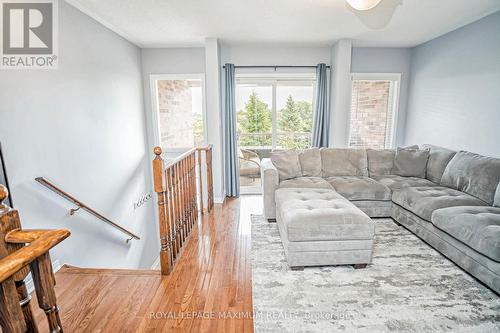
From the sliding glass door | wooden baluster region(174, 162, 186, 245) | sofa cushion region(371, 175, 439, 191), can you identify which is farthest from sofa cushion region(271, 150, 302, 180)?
wooden baluster region(174, 162, 186, 245)

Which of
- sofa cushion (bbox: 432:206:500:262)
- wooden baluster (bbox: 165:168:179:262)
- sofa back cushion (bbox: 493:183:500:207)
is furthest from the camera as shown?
sofa back cushion (bbox: 493:183:500:207)

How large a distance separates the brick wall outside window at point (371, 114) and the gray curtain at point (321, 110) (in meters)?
0.58

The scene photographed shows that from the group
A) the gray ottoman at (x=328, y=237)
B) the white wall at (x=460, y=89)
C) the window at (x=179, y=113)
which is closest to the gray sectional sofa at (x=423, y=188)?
the white wall at (x=460, y=89)

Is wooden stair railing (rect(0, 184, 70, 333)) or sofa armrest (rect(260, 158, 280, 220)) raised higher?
wooden stair railing (rect(0, 184, 70, 333))

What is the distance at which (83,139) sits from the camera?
304 cm

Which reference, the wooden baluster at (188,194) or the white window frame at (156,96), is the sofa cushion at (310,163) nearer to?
the wooden baluster at (188,194)

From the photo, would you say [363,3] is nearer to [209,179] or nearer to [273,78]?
[273,78]

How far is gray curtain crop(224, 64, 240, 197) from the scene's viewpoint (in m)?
4.43

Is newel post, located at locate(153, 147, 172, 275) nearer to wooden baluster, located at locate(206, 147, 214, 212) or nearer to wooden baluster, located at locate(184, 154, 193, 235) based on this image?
wooden baluster, located at locate(184, 154, 193, 235)

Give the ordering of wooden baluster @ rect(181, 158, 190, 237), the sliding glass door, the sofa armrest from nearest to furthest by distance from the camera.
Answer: wooden baluster @ rect(181, 158, 190, 237)
the sofa armrest
the sliding glass door

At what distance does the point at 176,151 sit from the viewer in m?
4.89

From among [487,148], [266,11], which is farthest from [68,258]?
[487,148]

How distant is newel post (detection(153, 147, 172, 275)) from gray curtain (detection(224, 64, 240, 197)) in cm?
232

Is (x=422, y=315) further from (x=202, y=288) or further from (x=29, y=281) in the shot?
(x=29, y=281)
